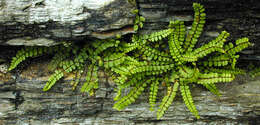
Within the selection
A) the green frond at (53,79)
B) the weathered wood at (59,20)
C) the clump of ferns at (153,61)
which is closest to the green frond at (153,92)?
the clump of ferns at (153,61)

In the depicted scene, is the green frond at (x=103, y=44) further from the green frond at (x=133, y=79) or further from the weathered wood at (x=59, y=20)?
the green frond at (x=133, y=79)

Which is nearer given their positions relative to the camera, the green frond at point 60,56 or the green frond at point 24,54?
the green frond at point 24,54

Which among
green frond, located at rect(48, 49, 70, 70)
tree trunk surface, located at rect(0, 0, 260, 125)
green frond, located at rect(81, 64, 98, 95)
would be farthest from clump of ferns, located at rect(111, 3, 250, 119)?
green frond, located at rect(48, 49, 70, 70)

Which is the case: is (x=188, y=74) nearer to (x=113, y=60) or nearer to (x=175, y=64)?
(x=175, y=64)

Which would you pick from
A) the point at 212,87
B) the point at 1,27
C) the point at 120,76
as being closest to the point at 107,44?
the point at 120,76

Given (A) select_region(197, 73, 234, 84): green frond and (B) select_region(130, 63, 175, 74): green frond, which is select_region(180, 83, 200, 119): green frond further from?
(B) select_region(130, 63, 175, 74): green frond

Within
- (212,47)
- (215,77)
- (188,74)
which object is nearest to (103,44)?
(188,74)
